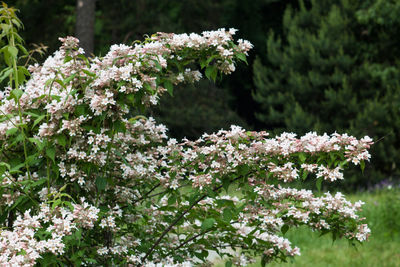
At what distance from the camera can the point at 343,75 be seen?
12.8 metres

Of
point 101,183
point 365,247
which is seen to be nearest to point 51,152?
point 101,183

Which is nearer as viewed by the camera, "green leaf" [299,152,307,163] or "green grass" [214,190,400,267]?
"green leaf" [299,152,307,163]

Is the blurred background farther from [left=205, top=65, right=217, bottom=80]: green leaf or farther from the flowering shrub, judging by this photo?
[left=205, top=65, right=217, bottom=80]: green leaf

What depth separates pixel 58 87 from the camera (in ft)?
9.59

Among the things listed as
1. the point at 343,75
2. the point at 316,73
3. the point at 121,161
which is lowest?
the point at 121,161

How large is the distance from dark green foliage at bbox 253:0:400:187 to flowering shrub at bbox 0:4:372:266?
9.26 meters

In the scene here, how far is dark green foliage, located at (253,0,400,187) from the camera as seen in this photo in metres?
12.3

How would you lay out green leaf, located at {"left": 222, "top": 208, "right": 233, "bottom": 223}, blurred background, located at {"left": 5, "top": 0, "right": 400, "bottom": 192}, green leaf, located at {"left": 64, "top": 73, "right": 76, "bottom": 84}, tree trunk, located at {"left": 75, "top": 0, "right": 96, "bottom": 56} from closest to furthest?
green leaf, located at {"left": 64, "top": 73, "right": 76, "bottom": 84}, green leaf, located at {"left": 222, "top": 208, "right": 233, "bottom": 223}, tree trunk, located at {"left": 75, "top": 0, "right": 96, "bottom": 56}, blurred background, located at {"left": 5, "top": 0, "right": 400, "bottom": 192}

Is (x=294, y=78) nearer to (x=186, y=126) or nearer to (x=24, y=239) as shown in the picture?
(x=186, y=126)

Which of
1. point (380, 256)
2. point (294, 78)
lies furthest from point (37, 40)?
point (380, 256)

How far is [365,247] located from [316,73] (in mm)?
7784

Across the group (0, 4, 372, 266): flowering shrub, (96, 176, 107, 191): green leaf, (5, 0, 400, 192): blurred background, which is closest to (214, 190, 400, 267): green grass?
(0, 4, 372, 266): flowering shrub

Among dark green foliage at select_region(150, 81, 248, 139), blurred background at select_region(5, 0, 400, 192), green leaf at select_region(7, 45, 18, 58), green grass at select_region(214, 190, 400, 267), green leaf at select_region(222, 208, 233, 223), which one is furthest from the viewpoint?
dark green foliage at select_region(150, 81, 248, 139)

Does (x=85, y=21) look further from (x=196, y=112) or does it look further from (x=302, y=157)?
(x=302, y=157)
